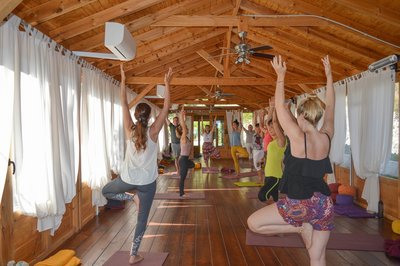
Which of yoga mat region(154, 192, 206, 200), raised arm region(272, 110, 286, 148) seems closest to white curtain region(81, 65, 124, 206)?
yoga mat region(154, 192, 206, 200)

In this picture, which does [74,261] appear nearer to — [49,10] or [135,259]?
[135,259]

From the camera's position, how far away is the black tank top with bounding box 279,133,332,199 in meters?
2.06

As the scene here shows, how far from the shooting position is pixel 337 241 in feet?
13.2

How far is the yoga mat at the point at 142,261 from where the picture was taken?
10.8ft

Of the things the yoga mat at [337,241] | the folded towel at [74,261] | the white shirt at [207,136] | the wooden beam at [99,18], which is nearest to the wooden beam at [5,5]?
the wooden beam at [99,18]

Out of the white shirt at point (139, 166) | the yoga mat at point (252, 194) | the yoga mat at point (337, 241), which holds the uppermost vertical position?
the white shirt at point (139, 166)

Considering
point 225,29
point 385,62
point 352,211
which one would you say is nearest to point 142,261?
point 352,211

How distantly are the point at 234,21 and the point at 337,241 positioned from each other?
3519mm

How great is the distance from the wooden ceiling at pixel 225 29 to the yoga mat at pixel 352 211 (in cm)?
245

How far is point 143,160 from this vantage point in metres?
3.01

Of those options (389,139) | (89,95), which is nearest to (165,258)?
(89,95)

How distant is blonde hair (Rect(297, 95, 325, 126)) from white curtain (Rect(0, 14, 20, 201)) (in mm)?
2167

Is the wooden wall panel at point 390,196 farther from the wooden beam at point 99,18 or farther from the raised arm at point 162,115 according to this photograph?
the wooden beam at point 99,18

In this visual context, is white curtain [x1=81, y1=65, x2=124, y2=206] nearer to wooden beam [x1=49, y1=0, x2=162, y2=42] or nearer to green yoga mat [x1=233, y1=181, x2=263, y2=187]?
wooden beam [x1=49, y1=0, x2=162, y2=42]
